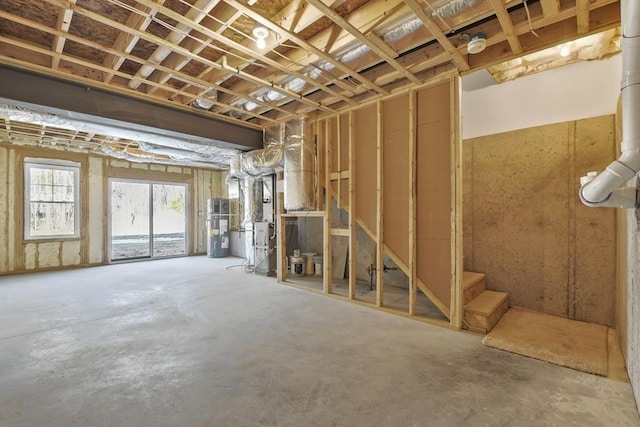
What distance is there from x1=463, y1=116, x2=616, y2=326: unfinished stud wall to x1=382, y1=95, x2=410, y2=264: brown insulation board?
116 cm

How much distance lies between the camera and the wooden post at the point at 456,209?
3088 mm

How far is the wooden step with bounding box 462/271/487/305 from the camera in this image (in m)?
3.33

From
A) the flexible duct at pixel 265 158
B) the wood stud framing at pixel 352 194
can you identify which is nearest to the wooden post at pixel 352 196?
the wood stud framing at pixel 352 194

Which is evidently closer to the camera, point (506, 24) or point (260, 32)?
point (506, 24)

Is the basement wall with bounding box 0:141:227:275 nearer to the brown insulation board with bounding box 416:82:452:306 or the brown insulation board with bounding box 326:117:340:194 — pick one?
the brown insulation board with bounding box 326:117:340:194

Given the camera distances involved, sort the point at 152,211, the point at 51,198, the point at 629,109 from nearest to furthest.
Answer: the point at 629,109
the point at 51,198
the point at 152,211

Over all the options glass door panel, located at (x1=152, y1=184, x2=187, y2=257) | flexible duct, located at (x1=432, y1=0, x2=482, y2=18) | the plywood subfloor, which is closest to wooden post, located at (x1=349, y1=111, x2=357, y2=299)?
the plywood subfloor

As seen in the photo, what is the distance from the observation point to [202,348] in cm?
265

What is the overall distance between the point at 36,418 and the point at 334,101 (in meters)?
4.12

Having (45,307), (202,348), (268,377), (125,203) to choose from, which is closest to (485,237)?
(268,377)

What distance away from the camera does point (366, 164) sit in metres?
3.98

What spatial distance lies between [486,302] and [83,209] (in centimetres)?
842

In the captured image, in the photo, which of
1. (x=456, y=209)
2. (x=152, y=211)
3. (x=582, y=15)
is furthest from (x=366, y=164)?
(x=152, y=211)

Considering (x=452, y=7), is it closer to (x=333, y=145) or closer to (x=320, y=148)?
(x=333, y=145)
